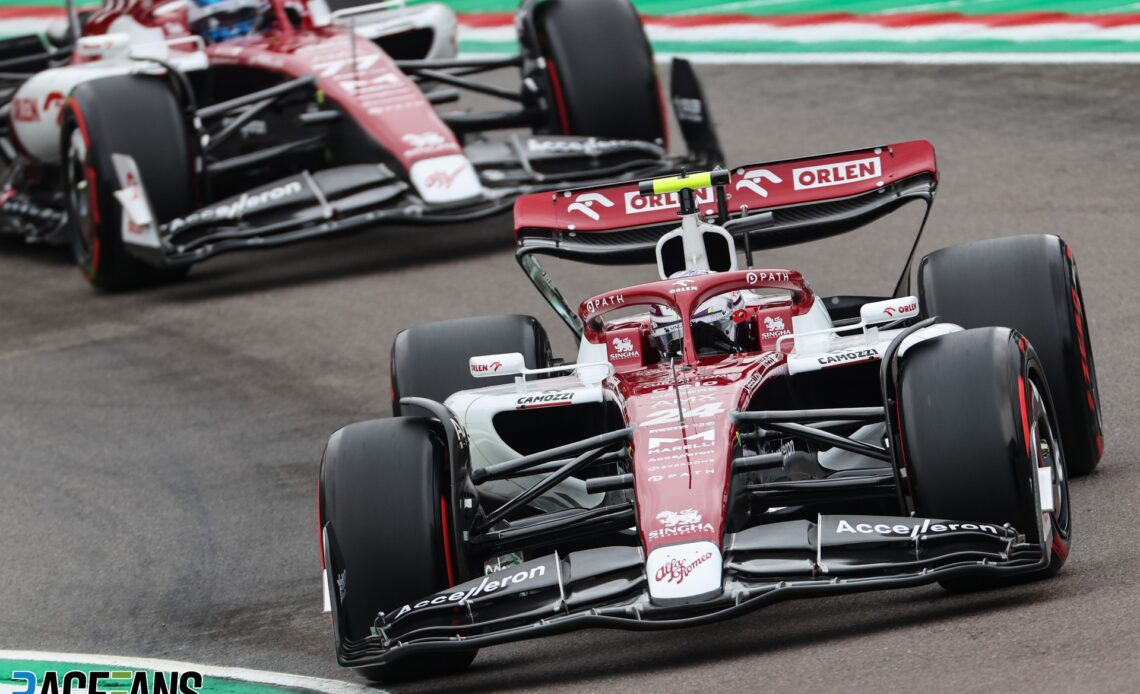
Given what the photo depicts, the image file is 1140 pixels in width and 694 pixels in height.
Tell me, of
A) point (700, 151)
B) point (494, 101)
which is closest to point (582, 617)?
point (700, 151)

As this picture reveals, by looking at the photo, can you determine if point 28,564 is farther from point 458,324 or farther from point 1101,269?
point 1101,269

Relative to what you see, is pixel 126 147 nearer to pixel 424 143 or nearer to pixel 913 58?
pixel 424 143

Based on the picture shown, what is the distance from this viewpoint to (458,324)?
8.45 meters

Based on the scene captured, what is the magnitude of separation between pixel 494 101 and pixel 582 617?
14.2 m

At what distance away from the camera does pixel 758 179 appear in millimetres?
8539

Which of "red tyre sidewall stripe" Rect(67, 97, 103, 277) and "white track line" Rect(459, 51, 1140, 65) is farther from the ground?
"red tyre sidewall stripe" Rect(67, 97, 103, 277)

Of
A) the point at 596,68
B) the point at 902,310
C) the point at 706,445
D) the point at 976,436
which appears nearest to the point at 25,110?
the point at 596,68

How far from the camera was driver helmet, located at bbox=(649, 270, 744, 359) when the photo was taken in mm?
7676

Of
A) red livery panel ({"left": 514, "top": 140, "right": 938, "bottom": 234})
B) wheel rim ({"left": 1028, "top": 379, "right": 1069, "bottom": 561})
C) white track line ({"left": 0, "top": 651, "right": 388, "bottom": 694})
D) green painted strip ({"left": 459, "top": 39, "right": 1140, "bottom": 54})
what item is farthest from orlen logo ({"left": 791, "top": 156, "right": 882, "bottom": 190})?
green painted strip ({"left": 459, "top": 39, "right": 1140, "bottom": 54})

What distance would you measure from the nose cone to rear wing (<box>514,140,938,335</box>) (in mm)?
2381

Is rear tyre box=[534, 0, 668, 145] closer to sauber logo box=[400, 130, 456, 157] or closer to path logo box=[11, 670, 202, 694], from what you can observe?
sauber logo box=[400, 130, 456, 157]

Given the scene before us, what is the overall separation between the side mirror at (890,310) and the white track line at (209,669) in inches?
83.6

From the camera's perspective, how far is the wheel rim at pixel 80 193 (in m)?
13.7

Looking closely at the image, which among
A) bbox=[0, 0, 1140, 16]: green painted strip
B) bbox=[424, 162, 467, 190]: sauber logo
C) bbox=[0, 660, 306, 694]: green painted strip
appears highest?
bbox=[0, 660, 306, 694]: green painted strip
